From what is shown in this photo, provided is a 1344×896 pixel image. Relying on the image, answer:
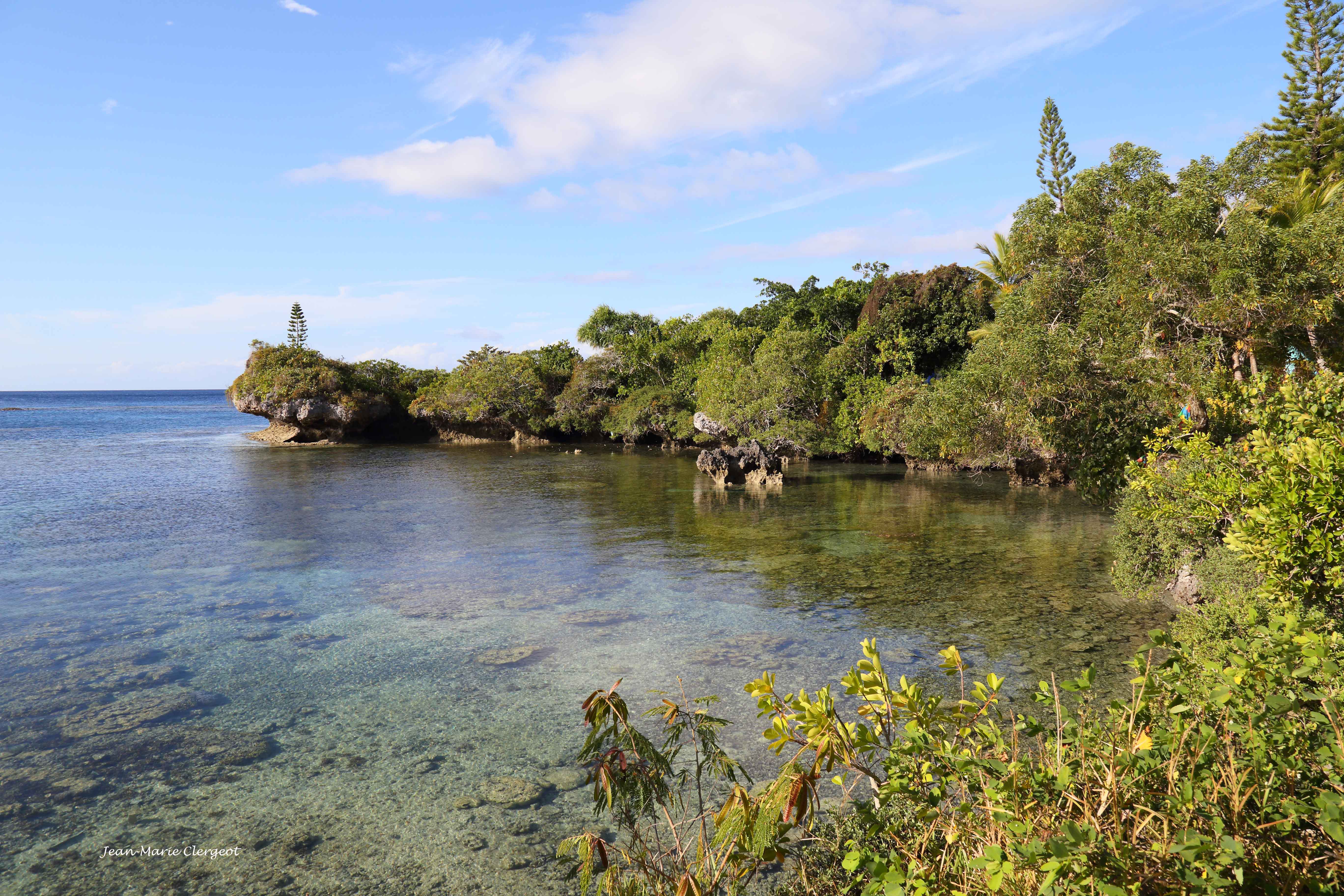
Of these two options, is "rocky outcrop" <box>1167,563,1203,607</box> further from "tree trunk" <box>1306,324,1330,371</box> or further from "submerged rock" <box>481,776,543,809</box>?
"submerged rock" <box>481,776,543,809</box>

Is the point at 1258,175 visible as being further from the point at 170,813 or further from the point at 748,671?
the point at 170,813

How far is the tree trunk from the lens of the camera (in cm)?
1142

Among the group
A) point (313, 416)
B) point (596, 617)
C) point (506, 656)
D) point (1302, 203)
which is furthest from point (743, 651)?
point (313, 416)

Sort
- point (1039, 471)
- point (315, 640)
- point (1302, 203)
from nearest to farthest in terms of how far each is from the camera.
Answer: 1. point (315, 640)
2. point (1302, 203)
3. point (1039, 471)

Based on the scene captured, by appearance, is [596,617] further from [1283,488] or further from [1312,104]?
[1312,104]

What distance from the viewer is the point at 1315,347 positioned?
11891 mm

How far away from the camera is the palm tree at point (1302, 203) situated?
15028mm

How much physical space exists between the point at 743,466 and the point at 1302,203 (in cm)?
1796

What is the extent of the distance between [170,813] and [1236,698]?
24.9 ft

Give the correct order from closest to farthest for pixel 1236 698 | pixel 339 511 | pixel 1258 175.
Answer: pixel 1236 698 → pixel 1258 175 → pixel 339 511

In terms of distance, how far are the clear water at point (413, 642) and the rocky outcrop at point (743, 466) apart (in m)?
3.10

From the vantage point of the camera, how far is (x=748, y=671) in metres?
9.31

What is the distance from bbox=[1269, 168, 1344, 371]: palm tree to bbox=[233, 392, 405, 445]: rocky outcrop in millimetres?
49725

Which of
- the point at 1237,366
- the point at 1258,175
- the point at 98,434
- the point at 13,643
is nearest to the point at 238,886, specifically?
the point at 13,643
